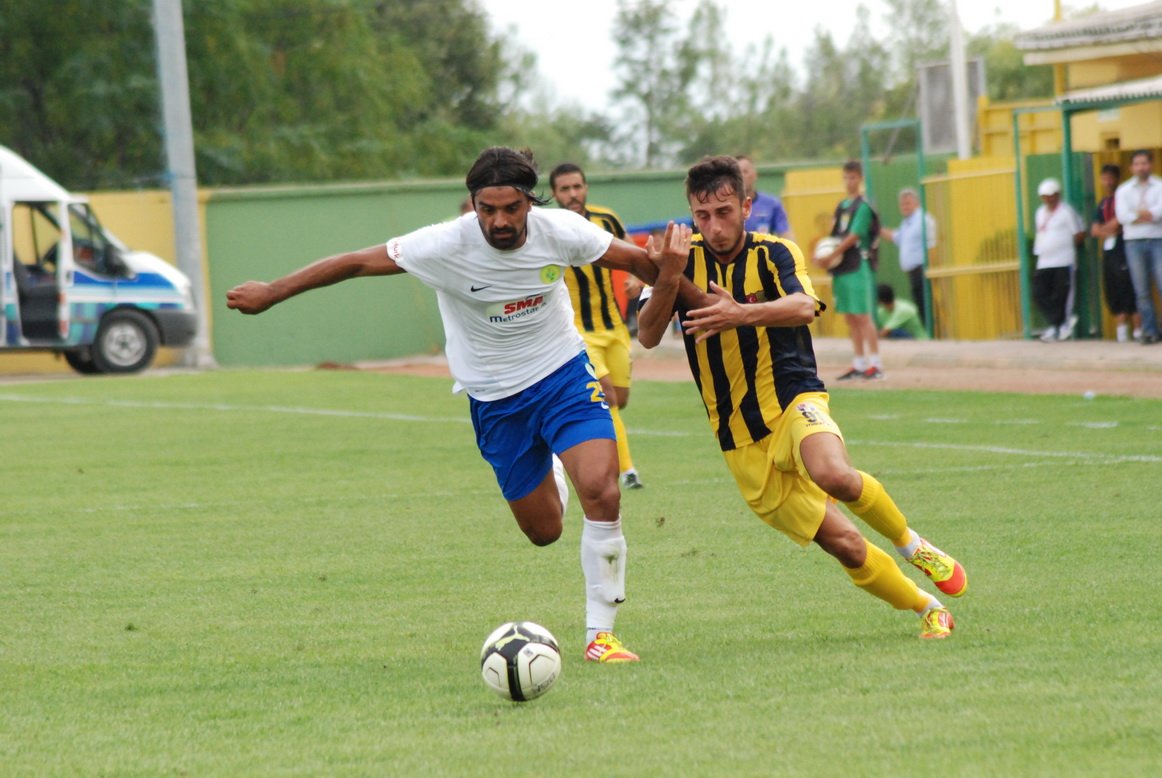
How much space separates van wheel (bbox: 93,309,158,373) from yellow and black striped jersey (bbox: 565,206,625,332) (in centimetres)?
1527

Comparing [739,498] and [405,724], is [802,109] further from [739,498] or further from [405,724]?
[405,724]

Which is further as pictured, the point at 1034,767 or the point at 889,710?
the point at 889,710

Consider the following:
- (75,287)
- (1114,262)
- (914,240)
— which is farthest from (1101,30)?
(75,287)

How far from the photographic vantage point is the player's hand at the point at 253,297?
671 centimetres

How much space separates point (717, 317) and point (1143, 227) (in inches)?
561

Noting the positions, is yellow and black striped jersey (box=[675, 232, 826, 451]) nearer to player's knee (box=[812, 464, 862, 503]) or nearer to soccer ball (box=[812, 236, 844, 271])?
player's knee (box=[812, 464, 862, 503])

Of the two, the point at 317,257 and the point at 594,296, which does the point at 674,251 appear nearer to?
the point at 594,296

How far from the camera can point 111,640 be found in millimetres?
7309

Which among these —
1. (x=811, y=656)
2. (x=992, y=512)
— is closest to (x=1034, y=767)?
(x=811, y=656)

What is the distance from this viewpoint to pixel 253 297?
6723mm

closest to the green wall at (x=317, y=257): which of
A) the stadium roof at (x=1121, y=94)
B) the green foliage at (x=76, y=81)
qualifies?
the green foliage at (x=76, y=81)

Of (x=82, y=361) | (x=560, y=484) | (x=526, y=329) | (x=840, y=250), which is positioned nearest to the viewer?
(x=526, y=329)

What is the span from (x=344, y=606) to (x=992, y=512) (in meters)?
3.85

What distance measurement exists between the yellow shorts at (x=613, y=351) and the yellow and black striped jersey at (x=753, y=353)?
4.58 m
